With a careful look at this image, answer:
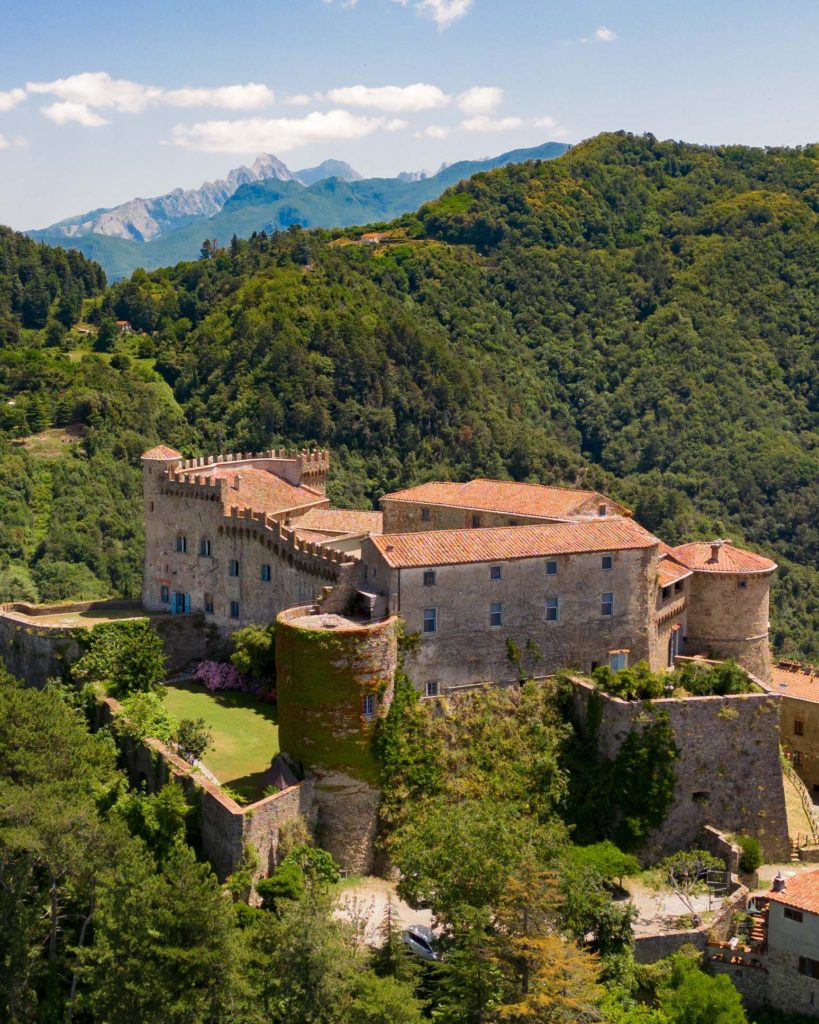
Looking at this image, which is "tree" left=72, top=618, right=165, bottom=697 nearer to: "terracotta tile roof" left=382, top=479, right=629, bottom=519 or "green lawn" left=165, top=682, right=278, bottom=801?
"green lawn" left=165, top=682, right=278, bottom=801

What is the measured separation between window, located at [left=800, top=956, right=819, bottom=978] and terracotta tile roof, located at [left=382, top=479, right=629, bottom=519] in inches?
743

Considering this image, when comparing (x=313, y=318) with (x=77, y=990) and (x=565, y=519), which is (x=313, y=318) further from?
(x=77, y=990)

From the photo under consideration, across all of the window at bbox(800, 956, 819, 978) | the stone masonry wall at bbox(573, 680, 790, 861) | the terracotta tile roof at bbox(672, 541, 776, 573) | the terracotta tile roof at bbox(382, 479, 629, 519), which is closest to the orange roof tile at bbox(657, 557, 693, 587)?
the terracotta tile roof at bbox(672, 541, 776, 573)

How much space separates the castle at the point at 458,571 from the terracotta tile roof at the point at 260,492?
0.33 feet

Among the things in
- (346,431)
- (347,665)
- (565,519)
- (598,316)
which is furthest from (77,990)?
(598,316)

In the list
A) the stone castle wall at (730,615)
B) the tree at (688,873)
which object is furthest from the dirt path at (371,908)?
the stone castle wall at (730,615)

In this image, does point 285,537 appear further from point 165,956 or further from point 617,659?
point 165,956

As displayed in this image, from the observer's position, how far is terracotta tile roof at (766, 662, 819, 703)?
50031 mm

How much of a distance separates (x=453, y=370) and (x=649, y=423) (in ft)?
85.8

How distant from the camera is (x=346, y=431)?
10562 cm

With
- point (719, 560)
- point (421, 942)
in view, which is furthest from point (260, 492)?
point (421, 942)

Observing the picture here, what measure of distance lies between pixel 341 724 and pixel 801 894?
50.2ft

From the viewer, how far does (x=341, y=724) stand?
38.5 metres

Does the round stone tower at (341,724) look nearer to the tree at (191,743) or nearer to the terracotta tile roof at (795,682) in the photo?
the tree at (191,743)
